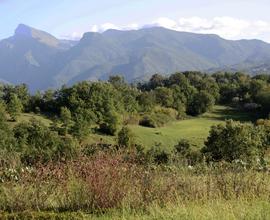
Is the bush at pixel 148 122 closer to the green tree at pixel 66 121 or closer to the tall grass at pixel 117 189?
the green tree at pixel 66 121

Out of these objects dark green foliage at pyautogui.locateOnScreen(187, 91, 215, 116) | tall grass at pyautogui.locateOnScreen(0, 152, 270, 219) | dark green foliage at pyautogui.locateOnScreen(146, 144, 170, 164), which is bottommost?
dark green foliage at pyautogui.locateOnScreen(187, 91, 215, 116)

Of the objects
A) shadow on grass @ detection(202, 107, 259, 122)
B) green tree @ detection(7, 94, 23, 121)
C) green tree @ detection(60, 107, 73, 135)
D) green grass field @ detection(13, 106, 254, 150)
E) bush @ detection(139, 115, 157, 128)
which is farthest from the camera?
shadow on grass @ detection(202, 107, 259, 122)

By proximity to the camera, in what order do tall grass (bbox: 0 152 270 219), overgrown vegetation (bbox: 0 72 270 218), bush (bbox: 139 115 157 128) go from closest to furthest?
1. tall grass (bbox: 0 152 270 219)
2. overgrown vegetation (bbox: 0 72 270 218)
3. bush (bbox: 139 115 157 128)

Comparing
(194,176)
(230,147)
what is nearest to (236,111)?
(230,147)

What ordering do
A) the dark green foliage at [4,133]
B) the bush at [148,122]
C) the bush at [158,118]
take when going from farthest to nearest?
1. the bush at [158,118]
2. the bush at [148,122]
3. the dark green foliage at [4,133]

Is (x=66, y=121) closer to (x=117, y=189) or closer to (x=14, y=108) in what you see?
(x=14, y=108)

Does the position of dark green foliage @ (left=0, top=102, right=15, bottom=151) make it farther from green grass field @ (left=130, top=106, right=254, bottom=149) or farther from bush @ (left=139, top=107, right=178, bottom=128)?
bush @ (left=139, top=107, right=178, bottom=128)

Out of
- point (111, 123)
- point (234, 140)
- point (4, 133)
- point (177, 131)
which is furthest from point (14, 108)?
point (234, 140)

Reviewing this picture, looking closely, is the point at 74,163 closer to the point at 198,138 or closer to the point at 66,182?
the point at 66,182

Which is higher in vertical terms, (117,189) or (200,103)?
(117,189)

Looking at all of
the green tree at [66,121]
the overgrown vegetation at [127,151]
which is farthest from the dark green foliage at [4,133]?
the green tree at [66,121]

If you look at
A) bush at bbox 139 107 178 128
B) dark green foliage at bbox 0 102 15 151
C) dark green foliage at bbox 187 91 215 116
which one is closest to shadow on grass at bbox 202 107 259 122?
dark green foliage at bbox 187 91 215 116

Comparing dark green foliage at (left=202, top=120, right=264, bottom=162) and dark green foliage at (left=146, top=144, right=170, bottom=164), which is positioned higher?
dark green foliage at (left=146, top=144, right=170, bottom=164)

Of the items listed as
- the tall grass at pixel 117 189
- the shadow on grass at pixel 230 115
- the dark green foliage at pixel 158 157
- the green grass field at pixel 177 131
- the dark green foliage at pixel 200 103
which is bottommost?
the green grass field at pixel 177 131
